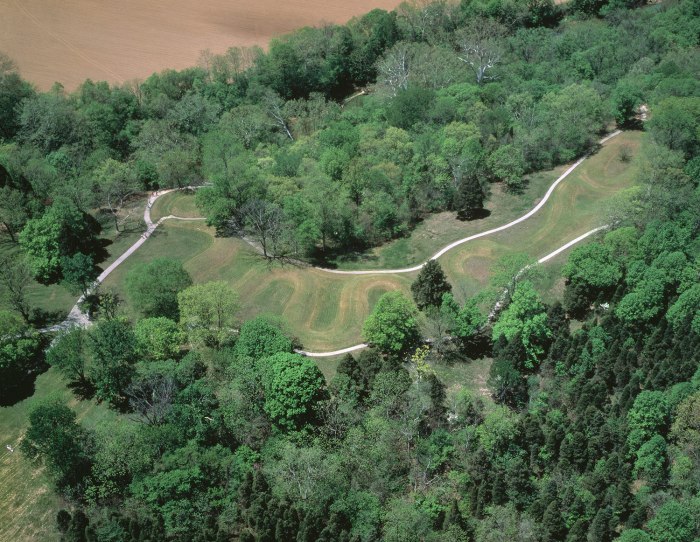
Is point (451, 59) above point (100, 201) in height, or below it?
above

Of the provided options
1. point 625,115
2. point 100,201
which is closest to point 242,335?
point 100,201

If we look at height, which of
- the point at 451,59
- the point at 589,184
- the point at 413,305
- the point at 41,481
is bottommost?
the point at 41,481

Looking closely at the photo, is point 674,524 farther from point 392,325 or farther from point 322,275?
point 322,275

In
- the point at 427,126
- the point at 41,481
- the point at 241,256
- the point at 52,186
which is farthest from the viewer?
the point at 427,126

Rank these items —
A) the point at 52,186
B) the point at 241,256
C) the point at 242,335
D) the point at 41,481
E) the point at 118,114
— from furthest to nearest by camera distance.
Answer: the point at 118,114
the point at 52,186
the point at 241,256
the point at 242,335
the point at 41,481

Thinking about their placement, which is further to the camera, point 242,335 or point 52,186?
point 52,186

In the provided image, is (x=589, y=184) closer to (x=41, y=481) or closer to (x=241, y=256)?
(x=241, y=256)

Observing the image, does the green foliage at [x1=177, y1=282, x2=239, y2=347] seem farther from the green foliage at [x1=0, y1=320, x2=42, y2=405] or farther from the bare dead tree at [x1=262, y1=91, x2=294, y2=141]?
the bare dead tree at [x1=262, y1=91, x2=294, y2=141]

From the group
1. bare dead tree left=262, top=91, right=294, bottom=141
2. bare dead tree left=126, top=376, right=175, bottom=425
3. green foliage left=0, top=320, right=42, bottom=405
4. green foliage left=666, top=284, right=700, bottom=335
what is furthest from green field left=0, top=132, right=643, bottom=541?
bare dead tree left=262, top=91, right=294, bottom=141
